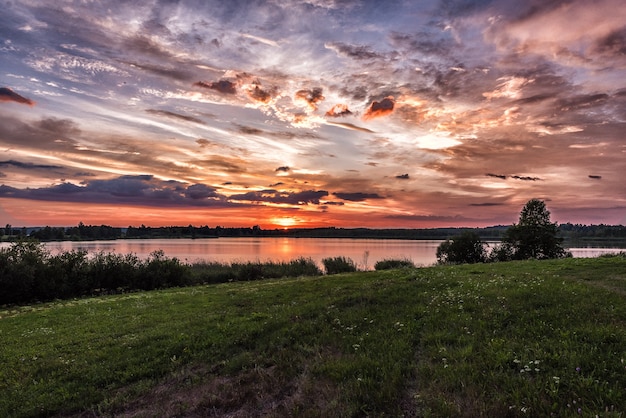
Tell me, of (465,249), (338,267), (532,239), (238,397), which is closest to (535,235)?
(532,239)

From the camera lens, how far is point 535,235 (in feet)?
191

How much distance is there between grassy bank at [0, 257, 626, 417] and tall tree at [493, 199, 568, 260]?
48330 millimetres

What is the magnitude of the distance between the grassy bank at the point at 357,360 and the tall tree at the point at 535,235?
4833 centimetres

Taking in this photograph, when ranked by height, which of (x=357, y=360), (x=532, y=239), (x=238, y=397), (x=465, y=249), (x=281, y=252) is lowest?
(x=281, y=252)

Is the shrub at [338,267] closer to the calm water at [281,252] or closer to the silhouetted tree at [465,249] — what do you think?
the calm water at [281,252]

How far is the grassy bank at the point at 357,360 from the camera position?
6727 mm

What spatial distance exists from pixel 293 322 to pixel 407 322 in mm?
A: 4081

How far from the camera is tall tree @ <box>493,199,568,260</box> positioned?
57969 mm

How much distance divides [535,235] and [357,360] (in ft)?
199

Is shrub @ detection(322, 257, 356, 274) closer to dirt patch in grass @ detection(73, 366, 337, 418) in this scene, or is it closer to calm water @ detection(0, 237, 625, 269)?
calm water @ detection(0, 237, 625, 269)

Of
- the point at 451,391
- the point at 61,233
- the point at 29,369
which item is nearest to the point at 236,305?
the point at 29,369

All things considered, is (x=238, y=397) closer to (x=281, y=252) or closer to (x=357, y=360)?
(x=357, y=360)

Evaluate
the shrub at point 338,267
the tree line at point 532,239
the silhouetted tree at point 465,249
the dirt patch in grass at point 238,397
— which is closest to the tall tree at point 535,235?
the tree line at point 532,239

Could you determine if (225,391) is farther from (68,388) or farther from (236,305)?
(236,305)
